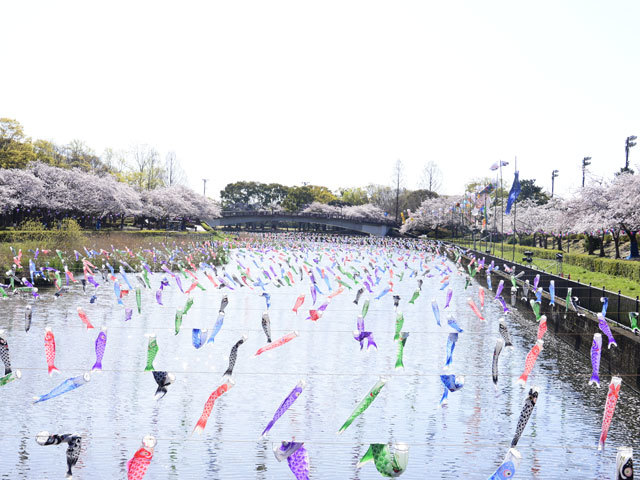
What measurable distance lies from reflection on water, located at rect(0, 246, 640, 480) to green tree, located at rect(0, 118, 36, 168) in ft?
165

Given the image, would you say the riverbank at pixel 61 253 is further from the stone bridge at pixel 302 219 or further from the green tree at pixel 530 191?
the green tree at pixel 530 191

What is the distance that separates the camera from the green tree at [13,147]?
69.4m

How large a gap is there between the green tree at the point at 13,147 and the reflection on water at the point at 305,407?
5044cm

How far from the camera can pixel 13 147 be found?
71.4 meters

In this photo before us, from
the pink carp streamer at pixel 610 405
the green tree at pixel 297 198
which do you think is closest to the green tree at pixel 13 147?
the pink carp streamer at pixel 610 405

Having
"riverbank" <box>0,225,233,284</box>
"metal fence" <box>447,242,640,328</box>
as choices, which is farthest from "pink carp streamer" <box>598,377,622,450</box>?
"riverbank" <box>0,225,233,284</box>

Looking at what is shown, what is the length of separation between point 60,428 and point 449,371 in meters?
8.89

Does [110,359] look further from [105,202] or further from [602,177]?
[105,202]

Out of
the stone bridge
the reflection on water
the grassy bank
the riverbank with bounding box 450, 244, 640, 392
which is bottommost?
the reflection on water

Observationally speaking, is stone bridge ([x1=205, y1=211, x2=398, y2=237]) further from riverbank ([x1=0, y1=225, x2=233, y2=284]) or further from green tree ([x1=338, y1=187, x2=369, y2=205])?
riverbank ([x1=0, y1=225, x2=233, y2=284])

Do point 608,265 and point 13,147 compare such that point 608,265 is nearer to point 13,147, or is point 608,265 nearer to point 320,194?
point 13,147

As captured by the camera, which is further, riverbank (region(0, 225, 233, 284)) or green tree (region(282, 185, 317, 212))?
green tree (region(282, 185, 317, 212))

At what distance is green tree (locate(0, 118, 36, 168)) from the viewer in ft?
228

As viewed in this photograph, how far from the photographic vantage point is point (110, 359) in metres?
18.0
